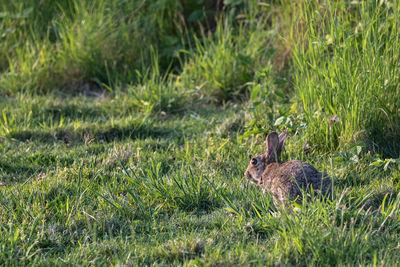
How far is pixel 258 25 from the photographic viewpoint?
22.4ft

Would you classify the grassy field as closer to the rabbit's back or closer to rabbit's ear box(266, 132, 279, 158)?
the rabbit's back

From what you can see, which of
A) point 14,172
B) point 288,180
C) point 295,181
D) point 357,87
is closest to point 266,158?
point 288,180

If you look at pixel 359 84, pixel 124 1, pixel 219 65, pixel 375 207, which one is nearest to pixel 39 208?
pixel 375 207

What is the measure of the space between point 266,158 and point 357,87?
3.35 feet

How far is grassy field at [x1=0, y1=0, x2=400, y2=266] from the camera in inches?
127

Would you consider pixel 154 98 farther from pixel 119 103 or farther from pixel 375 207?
pixel 375 207

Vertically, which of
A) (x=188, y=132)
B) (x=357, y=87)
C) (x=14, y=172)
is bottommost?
(x=188, y=132)

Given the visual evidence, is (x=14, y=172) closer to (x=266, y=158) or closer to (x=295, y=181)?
(x=266, y=158)

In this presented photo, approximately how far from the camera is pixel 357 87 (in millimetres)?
4441

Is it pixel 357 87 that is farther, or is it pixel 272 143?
pixel 357 87

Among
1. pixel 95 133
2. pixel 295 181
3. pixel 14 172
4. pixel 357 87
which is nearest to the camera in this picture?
pixel 295 181

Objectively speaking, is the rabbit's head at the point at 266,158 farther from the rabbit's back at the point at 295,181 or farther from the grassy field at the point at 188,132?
the rabbit's back at the point at 295,181

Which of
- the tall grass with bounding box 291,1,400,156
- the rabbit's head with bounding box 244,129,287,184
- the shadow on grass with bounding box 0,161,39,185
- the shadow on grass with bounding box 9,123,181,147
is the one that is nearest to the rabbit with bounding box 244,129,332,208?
the rabbit's head with bounding box 244,129,287,184

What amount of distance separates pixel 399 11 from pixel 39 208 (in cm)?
338
